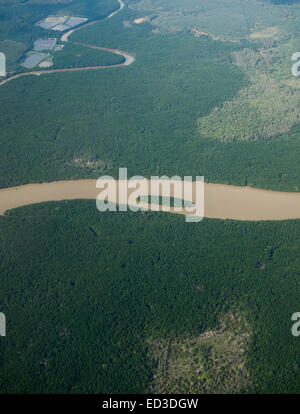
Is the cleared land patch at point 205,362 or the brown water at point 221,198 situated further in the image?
the brown water at point 221,198

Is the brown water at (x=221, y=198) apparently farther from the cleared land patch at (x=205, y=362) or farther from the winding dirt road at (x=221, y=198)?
the cleared land patch at (x=205, y=362)

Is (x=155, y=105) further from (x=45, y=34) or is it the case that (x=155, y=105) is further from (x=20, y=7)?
(x=20, y=7)

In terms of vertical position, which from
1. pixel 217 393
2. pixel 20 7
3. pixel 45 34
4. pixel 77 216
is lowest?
pixel 217 393

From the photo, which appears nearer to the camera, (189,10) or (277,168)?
(277,168)

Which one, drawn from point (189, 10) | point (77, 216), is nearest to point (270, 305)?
point (77, 216)

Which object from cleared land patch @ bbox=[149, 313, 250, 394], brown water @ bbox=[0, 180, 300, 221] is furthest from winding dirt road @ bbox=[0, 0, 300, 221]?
cleared land patch @ bbox=[149, 313, 250, 394]

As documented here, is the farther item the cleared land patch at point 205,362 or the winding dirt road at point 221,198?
the winding dirt road at point 221,198

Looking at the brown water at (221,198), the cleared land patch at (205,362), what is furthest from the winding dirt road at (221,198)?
the cleared land patch at (205,362)

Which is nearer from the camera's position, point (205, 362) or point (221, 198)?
point (205, 362)

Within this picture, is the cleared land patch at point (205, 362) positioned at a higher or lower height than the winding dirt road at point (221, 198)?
lower

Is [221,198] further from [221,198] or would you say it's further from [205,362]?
[205,362]

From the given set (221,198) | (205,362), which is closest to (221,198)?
(221,198)
